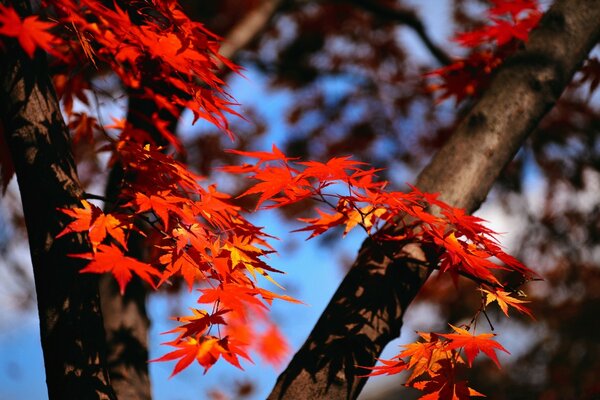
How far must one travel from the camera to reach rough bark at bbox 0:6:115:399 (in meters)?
1.52

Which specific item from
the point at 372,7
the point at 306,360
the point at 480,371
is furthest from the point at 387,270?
the point at 480,371

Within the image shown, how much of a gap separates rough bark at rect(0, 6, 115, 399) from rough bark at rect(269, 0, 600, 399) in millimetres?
566

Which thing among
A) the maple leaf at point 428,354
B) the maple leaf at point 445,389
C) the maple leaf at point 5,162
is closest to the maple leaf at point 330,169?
the maple leaf at point 428,354

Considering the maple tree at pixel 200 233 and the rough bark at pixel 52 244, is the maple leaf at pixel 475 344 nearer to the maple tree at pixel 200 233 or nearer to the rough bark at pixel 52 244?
the maple tree at pixel 200 233

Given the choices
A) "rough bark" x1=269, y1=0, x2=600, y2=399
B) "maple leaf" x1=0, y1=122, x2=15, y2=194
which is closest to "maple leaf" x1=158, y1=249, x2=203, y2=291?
"rough bark" x1=269, y1=0, x2=600, y2=399

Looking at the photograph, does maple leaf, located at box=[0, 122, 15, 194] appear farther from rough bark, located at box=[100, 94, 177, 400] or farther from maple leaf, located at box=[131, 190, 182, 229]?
maple leaf, located at box=[131, 190, 182, 229]

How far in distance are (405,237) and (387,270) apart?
0.12 metres

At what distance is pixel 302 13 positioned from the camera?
8102 millimetres

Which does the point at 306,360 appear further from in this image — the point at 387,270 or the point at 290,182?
the point at 290,182

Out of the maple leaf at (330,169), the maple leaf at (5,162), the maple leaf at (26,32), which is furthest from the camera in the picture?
the maple leaf at (5,162)

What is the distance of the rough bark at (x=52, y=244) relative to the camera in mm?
1522

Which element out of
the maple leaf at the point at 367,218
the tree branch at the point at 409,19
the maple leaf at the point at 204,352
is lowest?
the maple leaf at the point at 204,352

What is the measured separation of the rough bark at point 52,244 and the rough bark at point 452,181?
0.57 meters

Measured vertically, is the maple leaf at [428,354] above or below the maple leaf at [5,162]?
above
